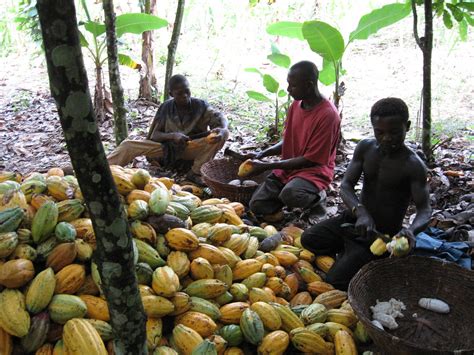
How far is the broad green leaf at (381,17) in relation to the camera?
4.68 m

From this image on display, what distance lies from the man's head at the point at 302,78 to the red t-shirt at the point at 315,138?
20 centimetres

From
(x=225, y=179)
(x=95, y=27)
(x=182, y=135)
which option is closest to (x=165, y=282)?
(x=225, y=179)

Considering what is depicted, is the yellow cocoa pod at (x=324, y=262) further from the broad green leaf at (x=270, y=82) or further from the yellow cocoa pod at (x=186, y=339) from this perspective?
the broad green leaf at (x=270, y=82)

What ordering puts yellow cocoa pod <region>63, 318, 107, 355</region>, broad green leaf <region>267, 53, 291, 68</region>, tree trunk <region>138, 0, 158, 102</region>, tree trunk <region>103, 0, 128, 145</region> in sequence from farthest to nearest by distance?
1. tree trunk <region>138, 0, 158, 102</region>
2. broad green leaf <region>267, 53, 291, 68</region>
3. tree trunk <region>103, 0, 128, 145</region>
4. yellow cocoa pod <region>63, 318, 107, 355</region>

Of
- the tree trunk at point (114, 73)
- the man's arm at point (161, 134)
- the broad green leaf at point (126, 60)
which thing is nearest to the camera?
the tree trunk at point (114, 73)

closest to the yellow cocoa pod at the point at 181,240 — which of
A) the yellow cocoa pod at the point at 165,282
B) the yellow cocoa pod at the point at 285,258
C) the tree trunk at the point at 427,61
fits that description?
the yellow cocoa pod at the point at 165,282

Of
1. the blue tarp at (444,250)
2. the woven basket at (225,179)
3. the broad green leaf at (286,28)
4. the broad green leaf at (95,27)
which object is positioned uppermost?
the broad green leaf at (95,27)

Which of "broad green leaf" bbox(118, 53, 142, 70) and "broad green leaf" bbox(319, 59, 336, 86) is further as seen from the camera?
"broad green leaf" bbox(118, 53, 142, 70)

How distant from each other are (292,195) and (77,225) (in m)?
1.85

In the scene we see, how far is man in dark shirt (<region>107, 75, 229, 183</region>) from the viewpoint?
4719mm

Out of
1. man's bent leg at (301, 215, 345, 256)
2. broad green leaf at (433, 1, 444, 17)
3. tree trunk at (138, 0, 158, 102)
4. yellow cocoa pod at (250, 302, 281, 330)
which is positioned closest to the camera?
yellow cocoa pod at (250, 302, 281, 330)

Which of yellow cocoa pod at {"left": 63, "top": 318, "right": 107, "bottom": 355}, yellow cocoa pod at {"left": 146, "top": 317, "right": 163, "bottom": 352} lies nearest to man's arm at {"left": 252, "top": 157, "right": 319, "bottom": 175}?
yellow cocoa pod at {"left": 146, "top": 317, "right": 163, "bottom": 352}

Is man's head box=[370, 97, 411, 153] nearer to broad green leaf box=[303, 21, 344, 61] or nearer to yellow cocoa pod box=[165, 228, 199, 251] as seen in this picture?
yellow cocoa pod box=[165, 228, 199, 251]

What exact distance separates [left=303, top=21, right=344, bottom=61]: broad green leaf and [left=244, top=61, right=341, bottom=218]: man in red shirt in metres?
1.11
